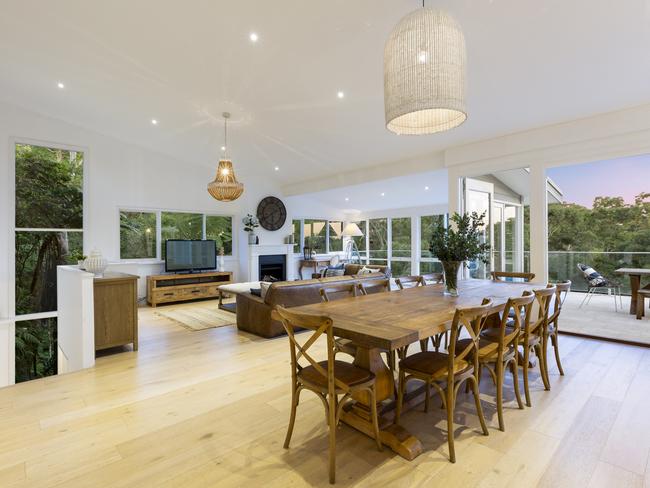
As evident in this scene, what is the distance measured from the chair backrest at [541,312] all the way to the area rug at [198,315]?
4074 mm

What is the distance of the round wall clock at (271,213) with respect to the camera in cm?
903

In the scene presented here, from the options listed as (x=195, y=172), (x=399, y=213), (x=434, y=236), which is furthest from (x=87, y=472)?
(x=399, y=213)

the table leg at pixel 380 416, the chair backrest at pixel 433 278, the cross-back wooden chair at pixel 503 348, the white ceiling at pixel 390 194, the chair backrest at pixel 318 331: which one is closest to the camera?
the chair backrest at pixel 318 331

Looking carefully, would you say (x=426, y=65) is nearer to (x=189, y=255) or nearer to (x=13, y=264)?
(x=189, y=255)

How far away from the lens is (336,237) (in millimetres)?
11258

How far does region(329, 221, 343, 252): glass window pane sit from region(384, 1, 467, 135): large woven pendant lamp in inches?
350

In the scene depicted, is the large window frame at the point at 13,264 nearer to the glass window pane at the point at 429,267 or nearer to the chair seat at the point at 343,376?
the chair seat at the point at 343,376

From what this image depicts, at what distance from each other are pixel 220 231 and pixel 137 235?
1883 mm

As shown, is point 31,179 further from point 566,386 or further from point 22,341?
point 566,386

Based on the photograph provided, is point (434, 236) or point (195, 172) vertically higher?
point (195, 172)

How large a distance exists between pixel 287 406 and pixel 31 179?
20.6 feet

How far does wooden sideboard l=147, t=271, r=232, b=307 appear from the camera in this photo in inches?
268

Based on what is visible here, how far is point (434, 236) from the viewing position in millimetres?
2969

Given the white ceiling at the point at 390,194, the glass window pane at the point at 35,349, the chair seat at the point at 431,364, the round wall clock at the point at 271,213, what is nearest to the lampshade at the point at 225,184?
the white ceiling at the point at 390,194
